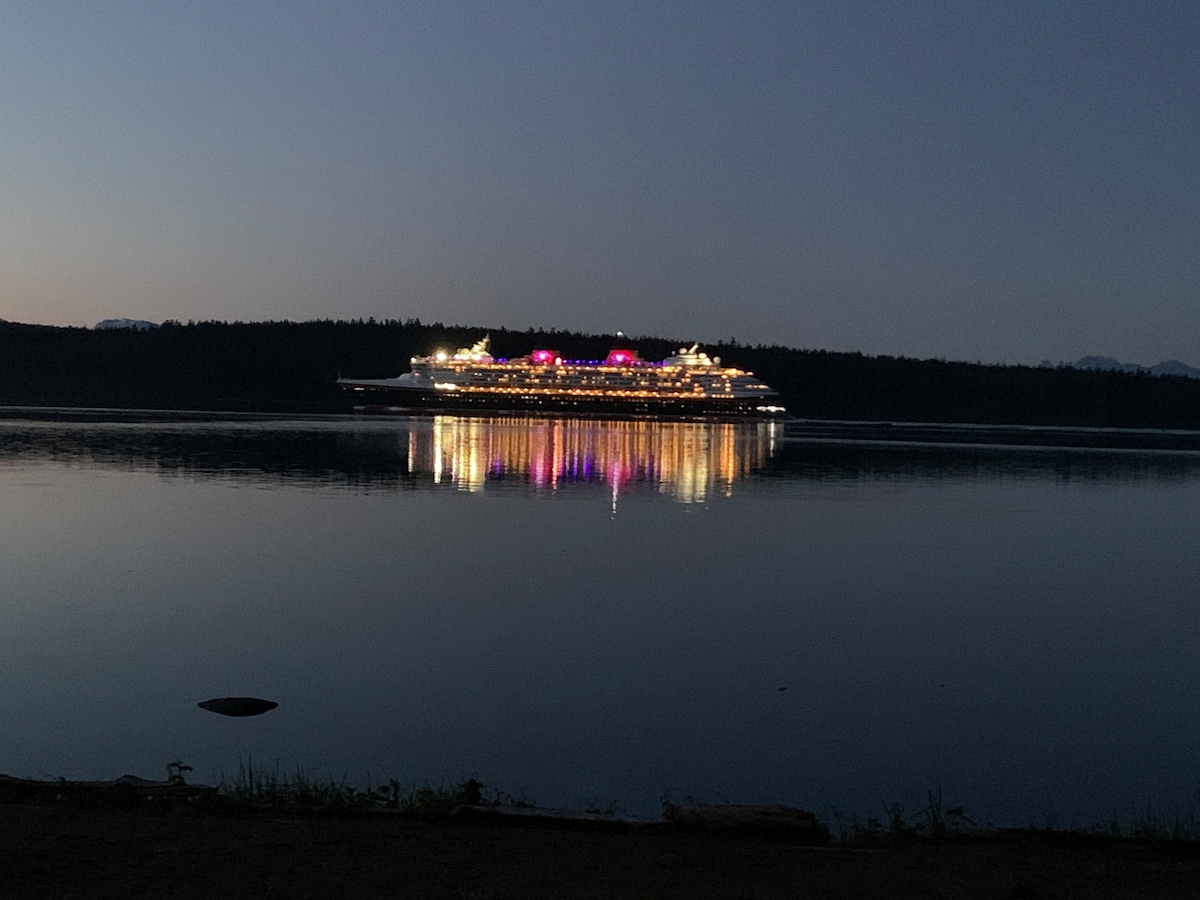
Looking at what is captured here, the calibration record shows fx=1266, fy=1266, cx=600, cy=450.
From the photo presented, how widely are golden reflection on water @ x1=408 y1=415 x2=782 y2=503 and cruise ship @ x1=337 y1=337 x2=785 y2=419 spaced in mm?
35416

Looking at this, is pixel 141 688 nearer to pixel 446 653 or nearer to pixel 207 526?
pixel 446 653

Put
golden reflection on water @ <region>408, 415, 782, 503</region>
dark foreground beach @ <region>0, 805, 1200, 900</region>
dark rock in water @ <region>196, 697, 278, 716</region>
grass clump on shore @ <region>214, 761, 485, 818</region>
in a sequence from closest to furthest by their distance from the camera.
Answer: dark foreground beach @ <region>0, 805, 1200, 900</region> → grass clump on shore @ <region>214, 761, 485, 818</region> → dark rock in water @ <region>196, 697, 278, 716</region> → golden reflection on water @ <region>408, 415, 782, 503</region>

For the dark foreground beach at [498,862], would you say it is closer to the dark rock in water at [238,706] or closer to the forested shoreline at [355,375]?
the dark rock in water at [238,706]

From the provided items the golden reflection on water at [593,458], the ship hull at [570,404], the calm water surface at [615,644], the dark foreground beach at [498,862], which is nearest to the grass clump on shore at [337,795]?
the dark foreground beach at [498,862]

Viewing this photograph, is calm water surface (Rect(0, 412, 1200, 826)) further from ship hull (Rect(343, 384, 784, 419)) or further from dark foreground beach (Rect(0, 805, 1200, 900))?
ship hull (Rect(343, 384, 784, 419))

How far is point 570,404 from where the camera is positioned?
9688 centimetres

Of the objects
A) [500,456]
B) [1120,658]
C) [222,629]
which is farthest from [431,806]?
[500,456]

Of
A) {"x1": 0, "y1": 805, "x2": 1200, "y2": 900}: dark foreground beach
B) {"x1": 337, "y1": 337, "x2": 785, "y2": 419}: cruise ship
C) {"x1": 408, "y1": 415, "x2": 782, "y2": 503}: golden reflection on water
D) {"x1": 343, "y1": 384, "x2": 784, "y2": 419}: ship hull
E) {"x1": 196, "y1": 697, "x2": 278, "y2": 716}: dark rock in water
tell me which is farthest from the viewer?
{"x1": 337, "y1": 337, "x2": 785, "y2": 419}: cruise ship

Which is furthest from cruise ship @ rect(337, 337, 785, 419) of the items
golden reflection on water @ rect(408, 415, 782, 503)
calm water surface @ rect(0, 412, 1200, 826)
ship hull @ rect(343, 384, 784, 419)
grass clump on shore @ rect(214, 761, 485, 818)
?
grass clump on shore @ rect(214, 761, 485, 818)

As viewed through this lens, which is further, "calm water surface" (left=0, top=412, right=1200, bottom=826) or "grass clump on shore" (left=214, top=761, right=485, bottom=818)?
"calm water surface" (left=0, top=412, right=1200, bottom=826)

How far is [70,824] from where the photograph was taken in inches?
224

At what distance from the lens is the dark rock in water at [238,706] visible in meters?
8.80

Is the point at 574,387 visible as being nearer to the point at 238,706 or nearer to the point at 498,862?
the point at 238,706

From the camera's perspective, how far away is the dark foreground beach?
16.5ft
